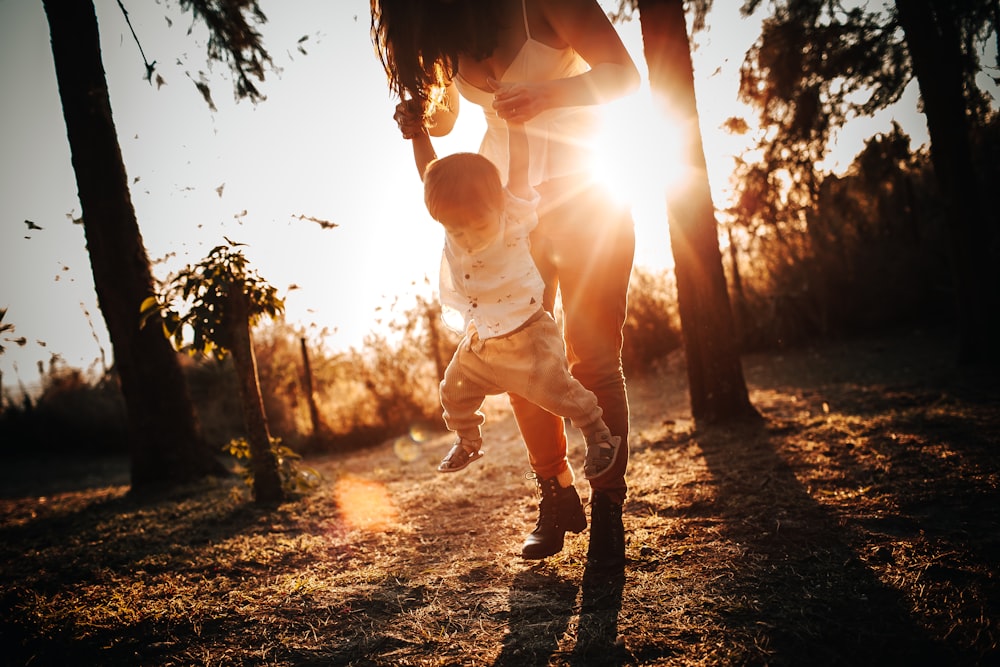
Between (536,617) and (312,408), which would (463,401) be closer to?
(536,617)

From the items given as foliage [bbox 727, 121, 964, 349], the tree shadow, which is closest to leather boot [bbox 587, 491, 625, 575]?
the tree shadow

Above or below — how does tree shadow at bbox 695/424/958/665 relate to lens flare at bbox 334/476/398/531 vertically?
below

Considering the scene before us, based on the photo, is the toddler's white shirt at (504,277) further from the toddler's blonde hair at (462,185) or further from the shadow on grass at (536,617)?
the shadow on grass at (536,617)

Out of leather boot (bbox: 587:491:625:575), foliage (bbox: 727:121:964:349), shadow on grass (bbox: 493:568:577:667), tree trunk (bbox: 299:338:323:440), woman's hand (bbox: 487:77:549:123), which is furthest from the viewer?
foliage (bbox: 727:121:964:349)

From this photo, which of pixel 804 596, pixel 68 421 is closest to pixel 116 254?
pixel 804 596

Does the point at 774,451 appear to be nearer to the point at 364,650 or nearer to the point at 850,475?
the point at 850,475

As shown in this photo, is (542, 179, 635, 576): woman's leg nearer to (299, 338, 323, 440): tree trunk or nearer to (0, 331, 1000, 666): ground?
(0, 331, 1000, 666): ground

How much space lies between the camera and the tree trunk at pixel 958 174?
17.0 ft

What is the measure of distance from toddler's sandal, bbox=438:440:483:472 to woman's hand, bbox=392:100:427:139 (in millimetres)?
1036

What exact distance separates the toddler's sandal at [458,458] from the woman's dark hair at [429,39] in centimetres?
112

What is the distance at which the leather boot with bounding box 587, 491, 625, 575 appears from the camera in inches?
68.7

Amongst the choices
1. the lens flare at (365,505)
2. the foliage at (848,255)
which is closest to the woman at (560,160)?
the lens flare at (365,505)

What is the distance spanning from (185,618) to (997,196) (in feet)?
30.7

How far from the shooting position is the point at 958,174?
5250 mm
